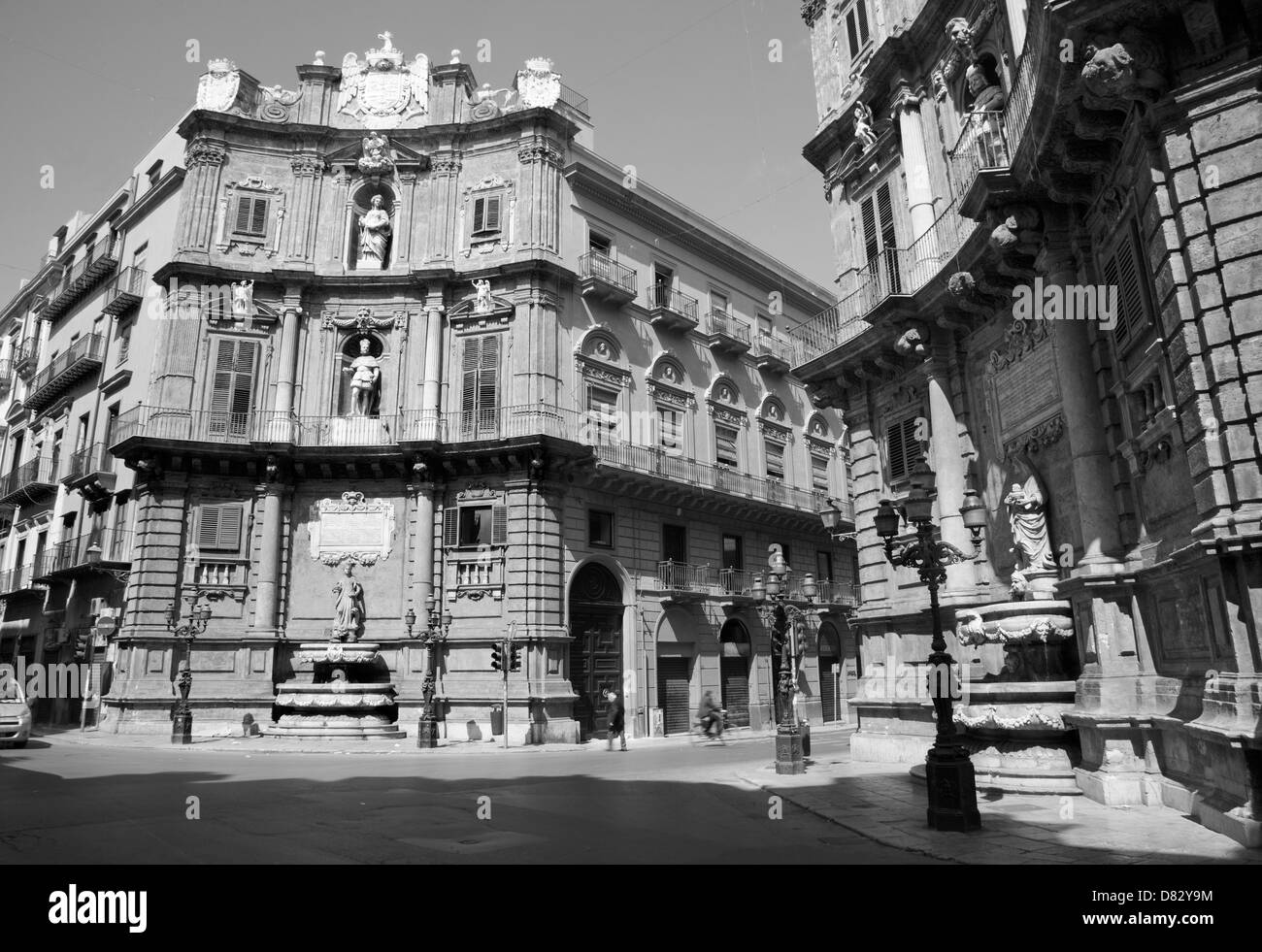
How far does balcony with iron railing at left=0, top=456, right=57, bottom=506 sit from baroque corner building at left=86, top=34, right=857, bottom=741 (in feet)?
31.5

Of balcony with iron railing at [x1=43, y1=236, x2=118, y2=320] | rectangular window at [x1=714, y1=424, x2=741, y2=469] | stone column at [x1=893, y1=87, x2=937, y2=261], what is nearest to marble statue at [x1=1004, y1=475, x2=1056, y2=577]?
stone column at [x1=893, y1=87, x2=937, y2=261]

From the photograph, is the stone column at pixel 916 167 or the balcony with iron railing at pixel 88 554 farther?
the balcony with iron railing at pixel 88 554

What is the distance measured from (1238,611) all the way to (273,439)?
24.6 m

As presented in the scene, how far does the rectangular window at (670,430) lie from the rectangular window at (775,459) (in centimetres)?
537

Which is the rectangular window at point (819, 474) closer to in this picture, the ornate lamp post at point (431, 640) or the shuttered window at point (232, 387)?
the ornate lamp post at point (431, 640)

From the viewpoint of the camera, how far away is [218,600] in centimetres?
2509

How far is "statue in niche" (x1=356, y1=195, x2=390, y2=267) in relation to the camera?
28.6 m

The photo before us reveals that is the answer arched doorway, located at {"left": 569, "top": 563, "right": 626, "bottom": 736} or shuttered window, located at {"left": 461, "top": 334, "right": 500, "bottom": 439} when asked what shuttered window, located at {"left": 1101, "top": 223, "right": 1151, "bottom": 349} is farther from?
shuttered window, located at {"left": 461, "top": 334, "right": 500, "bottom": 439}

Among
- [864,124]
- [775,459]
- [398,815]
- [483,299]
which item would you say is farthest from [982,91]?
[775,459]

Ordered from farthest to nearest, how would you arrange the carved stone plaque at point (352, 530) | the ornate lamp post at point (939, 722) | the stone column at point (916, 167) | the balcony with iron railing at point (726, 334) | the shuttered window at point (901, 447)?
the balcony with iron railing at point (726, 334), the carved stone plaque at point (352, 530), the shuttered window at point (901, 447), the stone column at point (916, 167), the ornate lamp post at point (939, 722)

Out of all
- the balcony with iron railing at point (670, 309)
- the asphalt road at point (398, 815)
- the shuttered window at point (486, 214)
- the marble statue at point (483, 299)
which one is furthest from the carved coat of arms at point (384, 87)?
the asphalt road at point (398, 815)

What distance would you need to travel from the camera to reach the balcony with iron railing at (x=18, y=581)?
115 feet

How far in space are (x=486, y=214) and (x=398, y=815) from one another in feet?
73.0
